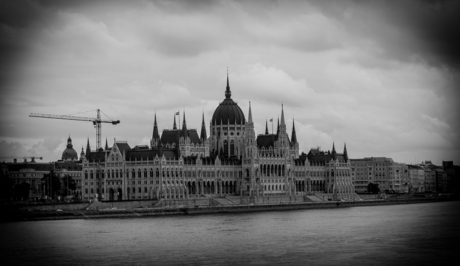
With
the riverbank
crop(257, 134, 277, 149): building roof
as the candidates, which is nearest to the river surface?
the riverbank

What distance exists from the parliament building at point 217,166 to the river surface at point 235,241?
103ft

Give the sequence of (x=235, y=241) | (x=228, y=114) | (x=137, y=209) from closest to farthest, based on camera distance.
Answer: (x=235, y=241) < (x=137, y=209) < (x=228, y=114)

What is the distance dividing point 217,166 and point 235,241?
7660 cm

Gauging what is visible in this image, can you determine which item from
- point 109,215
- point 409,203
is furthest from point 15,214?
point 409,203

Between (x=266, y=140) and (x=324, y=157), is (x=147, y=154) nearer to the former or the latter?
(x=266, y=140)

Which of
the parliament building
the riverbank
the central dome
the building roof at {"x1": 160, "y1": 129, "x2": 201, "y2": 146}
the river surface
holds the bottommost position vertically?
the river surface

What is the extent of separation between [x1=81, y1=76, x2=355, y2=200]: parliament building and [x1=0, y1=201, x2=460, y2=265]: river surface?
31.3 m

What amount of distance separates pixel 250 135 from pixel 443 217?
56073mm

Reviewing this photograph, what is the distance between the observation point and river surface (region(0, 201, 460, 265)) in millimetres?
71750

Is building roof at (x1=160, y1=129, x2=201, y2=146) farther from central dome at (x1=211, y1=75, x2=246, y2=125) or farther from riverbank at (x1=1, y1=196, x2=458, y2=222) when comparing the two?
riverbank at (x1=1, y1=196, x2=458, y2=222)

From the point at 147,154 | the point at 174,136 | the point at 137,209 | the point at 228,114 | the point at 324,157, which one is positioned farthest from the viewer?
the point at 324,157

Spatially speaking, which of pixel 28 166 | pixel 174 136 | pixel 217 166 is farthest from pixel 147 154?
pixel 28 166

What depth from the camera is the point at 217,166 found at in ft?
531

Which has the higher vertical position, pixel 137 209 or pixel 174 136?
pixel 174 136
